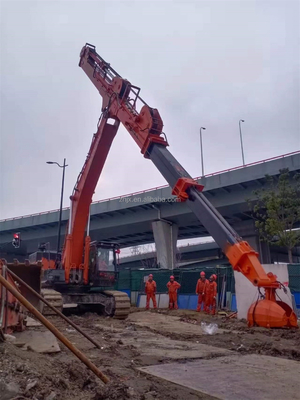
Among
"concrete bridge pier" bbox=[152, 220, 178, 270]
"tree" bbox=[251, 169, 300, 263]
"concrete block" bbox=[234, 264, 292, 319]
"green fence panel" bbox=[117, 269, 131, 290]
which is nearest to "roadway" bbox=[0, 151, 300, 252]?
"concrete bridge pier" bbox=[152, 220, 178, 270]

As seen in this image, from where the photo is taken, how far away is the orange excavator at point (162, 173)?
924 centimetres

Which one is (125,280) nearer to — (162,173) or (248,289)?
(248,289)

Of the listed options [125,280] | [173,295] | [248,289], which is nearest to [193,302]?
[173,295]

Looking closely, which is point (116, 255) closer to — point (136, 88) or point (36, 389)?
point (136, 88)

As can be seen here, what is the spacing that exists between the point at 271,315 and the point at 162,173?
4446mm

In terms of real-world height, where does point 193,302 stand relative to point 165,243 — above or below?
below

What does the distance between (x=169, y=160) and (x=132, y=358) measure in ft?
17.6

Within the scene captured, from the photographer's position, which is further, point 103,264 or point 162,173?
point 103,264

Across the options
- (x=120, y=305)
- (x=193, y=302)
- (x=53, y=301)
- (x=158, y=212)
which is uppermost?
(x=158, y=212)

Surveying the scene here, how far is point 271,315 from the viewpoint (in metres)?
9.10

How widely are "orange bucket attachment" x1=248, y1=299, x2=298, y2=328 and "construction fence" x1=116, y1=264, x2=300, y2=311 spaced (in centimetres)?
727

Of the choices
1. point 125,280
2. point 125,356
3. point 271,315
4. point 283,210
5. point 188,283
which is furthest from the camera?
point 125,280

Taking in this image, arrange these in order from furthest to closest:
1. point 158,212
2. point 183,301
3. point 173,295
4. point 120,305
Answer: point 158,212, point 183,301, point 173,295, point 120,305

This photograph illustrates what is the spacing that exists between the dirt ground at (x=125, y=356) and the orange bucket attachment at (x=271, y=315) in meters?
0.25
